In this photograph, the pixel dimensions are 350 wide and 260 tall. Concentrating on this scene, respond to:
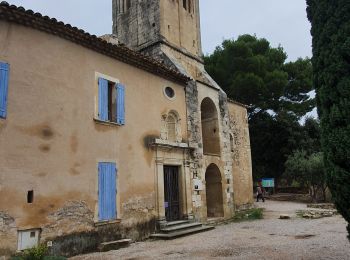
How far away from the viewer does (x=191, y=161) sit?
12.6m

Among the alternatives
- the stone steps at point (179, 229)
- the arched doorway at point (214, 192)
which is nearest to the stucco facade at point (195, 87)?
the arched doorway at point (214, 192)

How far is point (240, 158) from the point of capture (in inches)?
678

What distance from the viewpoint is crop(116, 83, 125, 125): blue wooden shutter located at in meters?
9.89

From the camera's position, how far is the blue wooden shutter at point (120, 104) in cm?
989

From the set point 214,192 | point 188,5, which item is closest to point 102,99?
point 214,192

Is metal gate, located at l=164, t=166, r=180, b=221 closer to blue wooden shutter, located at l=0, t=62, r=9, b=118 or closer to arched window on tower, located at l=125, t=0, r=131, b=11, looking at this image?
blue wooden shutter, located at l=0, t=62, r=9, b=118

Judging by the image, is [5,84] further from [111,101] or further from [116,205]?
[116,205]

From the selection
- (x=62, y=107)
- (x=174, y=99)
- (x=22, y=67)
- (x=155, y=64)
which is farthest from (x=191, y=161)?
(x=22, y=67)

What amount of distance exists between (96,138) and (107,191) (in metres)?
1.48

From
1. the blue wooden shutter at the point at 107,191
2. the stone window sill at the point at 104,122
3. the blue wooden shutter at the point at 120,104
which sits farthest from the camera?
Result: the blue wooden shutter at the point at 120,104

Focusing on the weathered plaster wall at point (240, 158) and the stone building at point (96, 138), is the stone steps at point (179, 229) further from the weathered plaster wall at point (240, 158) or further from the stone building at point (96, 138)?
the weathered plaster wall at point (240, 158)

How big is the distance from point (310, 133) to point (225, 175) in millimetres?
14969

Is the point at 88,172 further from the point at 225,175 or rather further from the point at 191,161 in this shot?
the point at 225,175

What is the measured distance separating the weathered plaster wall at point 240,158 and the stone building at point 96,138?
2043 millimetres
